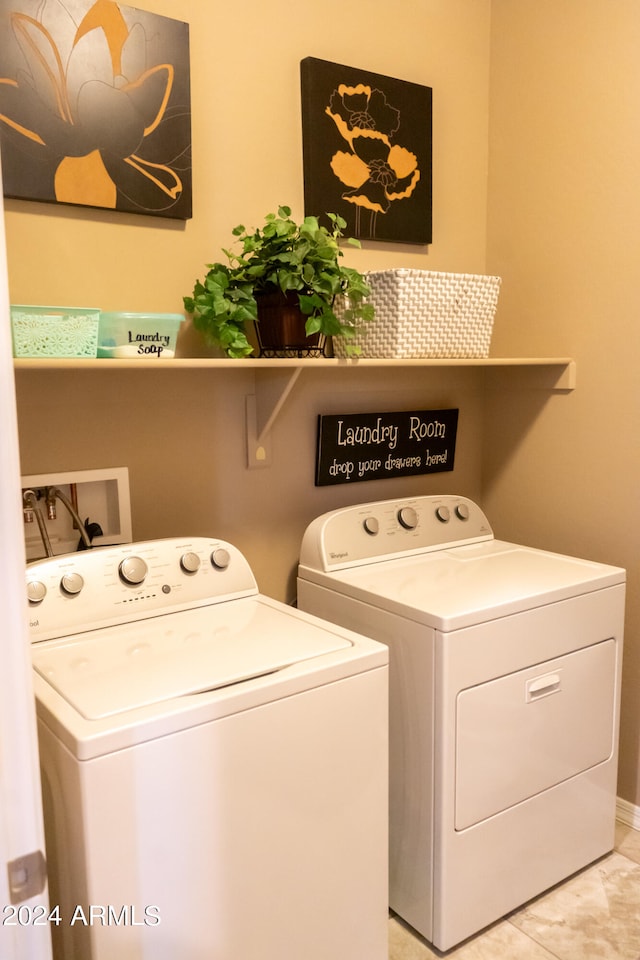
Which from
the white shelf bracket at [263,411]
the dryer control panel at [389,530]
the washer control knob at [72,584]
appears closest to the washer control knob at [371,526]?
the dryer control panel at [389,530]

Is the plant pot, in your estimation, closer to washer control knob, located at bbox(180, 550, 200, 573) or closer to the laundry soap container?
the laundry soap container

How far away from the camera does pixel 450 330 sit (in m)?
2.00

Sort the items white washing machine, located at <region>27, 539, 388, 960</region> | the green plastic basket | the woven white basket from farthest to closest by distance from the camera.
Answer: the woven white basket, the green plastic basket, white washing machine, located at <region>27, 539, 388, 960</region>

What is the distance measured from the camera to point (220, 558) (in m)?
1.76

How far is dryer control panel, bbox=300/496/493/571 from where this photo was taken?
200 centimetres

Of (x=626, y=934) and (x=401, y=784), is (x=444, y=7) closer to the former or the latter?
(x=401, y=784)

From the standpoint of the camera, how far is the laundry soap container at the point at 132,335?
158 cm

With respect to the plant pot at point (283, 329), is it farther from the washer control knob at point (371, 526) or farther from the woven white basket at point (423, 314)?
the washer control knob at point (371, 526)

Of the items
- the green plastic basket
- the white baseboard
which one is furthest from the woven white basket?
the white baseboard

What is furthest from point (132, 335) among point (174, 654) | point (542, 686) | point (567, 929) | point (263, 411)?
point (567, 929)

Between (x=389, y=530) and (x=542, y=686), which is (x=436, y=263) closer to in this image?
(x=389, y=530)

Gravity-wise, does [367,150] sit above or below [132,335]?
above

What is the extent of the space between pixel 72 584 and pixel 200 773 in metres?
0.52

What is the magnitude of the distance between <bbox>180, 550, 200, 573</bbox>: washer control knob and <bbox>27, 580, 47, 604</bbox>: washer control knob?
12.0 inches
